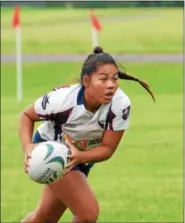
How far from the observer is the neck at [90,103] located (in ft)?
23.5

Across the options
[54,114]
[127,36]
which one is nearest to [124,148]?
[54,114]

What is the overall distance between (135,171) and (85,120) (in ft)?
20.0

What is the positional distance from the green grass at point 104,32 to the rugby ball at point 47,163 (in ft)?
109

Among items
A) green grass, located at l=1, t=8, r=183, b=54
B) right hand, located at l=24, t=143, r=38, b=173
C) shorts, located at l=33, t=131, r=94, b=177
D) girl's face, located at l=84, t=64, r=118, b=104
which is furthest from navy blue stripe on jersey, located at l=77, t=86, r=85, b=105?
green grass, located at l=1, t=8, r=183, b=54

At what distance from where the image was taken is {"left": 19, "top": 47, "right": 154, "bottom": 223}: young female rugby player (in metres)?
7.01

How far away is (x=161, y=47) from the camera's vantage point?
44.5 meters

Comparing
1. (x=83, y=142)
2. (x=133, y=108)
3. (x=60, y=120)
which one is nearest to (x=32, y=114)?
(x=60, y=120)

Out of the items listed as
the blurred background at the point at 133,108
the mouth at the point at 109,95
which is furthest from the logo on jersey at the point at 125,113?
the blurred background at the point at 133,108

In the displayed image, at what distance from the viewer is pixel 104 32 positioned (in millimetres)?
52156

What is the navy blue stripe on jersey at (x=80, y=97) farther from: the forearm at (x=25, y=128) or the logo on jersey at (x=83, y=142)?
the forearm at (x=25, y=128)

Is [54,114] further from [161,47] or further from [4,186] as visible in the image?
[161,47]

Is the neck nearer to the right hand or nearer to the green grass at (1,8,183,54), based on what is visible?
the right hand

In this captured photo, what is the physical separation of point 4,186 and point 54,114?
5022 mm

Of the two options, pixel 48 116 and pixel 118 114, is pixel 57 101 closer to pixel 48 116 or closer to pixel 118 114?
pixel 48 116
